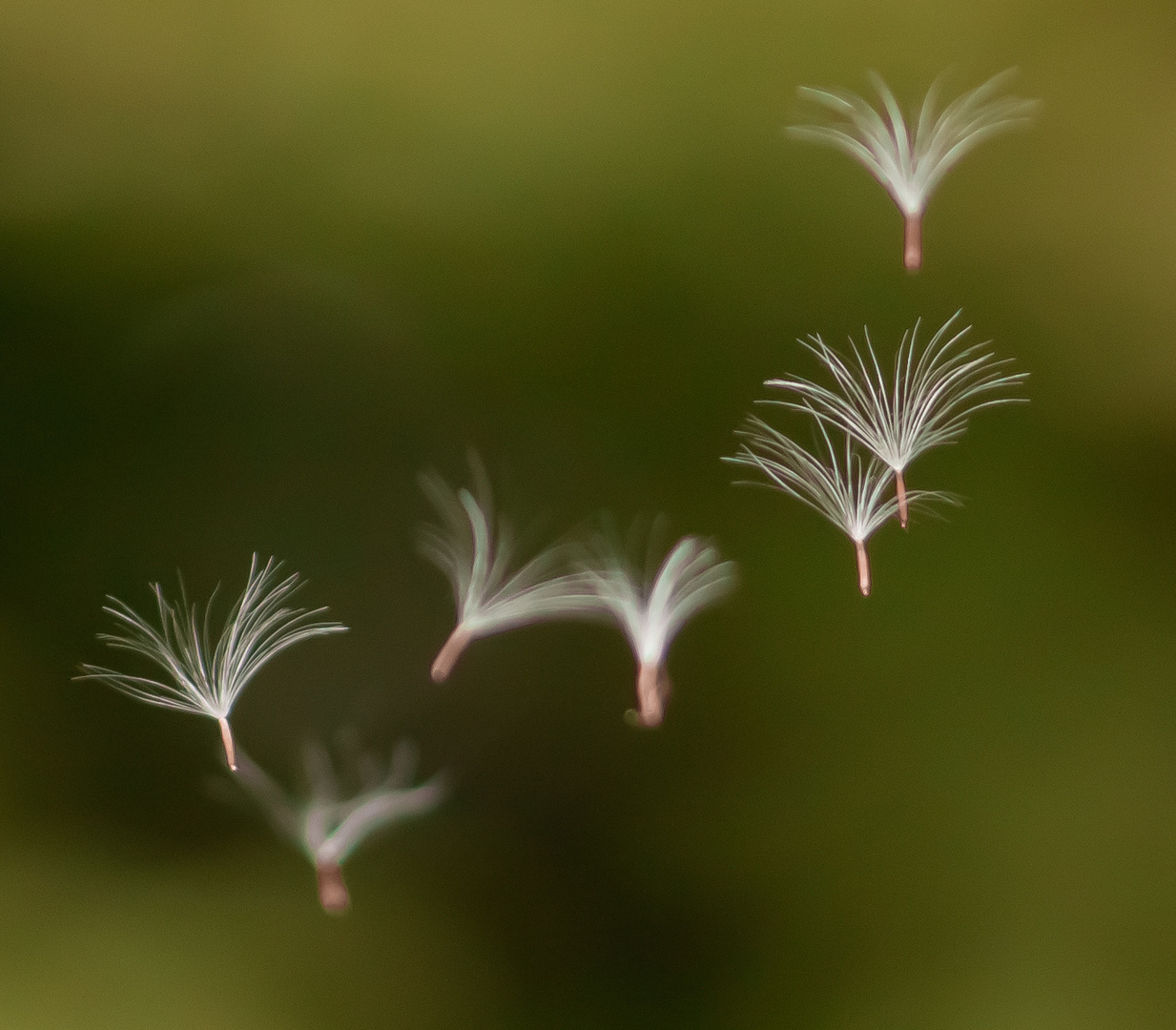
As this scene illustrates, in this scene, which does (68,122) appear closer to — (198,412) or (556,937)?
(198,412)

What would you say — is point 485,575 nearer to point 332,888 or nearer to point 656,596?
point 656,596

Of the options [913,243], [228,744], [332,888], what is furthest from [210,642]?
[913,243]

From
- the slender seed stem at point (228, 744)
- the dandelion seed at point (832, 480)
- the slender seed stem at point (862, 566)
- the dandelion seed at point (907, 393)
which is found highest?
the dandelion seed at point (907, 393)

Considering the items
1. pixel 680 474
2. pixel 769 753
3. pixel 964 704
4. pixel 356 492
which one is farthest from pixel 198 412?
pixel 964 704

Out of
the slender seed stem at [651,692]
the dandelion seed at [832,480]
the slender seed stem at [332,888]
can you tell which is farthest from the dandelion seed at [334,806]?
the dandelion seed at [832,480]

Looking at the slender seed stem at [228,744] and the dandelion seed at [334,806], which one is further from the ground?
the slender seed stem at [228,744]

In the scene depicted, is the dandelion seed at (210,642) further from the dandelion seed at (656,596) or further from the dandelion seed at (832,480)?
the dandelion seed at (832,480)
